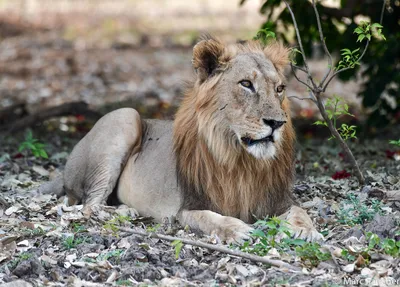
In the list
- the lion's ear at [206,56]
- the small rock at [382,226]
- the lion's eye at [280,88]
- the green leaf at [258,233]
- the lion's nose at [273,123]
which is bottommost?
the green leaf at [258,233]

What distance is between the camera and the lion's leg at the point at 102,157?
252 inches

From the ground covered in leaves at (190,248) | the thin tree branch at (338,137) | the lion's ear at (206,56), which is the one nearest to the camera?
the ground covered in leaves at (190,248)

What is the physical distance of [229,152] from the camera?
17.7 feet

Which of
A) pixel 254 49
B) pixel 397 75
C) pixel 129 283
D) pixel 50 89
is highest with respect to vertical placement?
pixel 254 49

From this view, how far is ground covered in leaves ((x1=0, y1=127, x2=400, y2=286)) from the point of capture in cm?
450

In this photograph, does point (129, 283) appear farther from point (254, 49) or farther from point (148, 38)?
point (148, 38)

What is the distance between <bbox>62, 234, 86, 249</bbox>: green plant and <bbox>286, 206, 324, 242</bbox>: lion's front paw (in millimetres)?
1361

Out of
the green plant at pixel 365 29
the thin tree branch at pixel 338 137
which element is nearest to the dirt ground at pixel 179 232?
the thin tree branch at pixel 338 137

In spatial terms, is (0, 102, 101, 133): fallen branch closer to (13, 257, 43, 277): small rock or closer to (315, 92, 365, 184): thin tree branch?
(315, 92, 365, 184): thin tree branch

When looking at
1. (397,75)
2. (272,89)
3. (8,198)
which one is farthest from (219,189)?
(397,75)

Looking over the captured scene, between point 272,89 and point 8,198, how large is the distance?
244 cm

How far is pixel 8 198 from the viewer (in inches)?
251

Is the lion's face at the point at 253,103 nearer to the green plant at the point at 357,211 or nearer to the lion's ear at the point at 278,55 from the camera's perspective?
the lion's ear at the point at 278,55

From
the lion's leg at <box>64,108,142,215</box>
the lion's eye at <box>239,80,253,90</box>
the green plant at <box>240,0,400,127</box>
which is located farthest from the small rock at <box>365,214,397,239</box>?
the green plant at <box>240,0,400,127</box>
